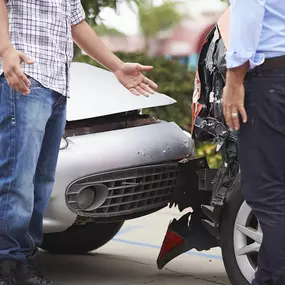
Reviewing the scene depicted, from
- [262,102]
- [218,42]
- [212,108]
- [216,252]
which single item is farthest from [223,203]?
[216,252]

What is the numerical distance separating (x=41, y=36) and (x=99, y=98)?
3.10 ft

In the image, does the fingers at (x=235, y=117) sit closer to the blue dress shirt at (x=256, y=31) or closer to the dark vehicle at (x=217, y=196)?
the blue dress shirt at (x=256, y=31)

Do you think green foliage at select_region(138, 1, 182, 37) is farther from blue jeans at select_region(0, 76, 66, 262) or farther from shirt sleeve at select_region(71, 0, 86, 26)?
blue jeans at select_region(0, 76, 66, 262)

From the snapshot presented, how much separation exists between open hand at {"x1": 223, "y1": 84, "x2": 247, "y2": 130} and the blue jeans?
3.30 ft

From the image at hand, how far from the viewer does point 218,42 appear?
407 centimetres

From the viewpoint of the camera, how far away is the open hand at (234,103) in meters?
3.00

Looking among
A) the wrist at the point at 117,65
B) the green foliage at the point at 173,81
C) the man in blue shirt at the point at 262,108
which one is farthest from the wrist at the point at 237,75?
the green foliage at the point at 173,81

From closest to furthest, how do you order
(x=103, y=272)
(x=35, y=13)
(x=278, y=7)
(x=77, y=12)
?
(x=278, y=7), (x=35, y=13), (x=77, y=12), (x=103, y=272)

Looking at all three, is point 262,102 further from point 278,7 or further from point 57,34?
point 57,34

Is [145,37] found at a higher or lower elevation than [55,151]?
lower

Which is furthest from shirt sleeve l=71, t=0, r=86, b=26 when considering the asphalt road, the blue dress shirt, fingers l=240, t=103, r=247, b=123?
the asphalt road

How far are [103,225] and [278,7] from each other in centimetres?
258

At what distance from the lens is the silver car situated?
13.8 ft

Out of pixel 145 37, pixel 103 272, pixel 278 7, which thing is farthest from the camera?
pixel 145 37
